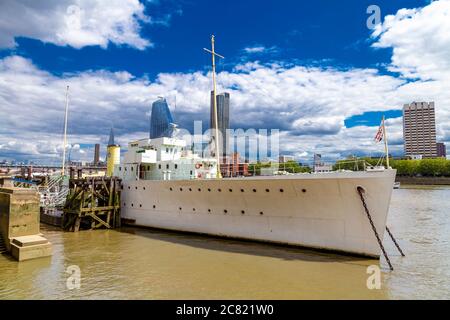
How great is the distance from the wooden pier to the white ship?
182 centimetres

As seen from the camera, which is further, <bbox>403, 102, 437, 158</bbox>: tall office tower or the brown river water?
<bbox>403, 102, 437, 158</bbox>: tall office tower

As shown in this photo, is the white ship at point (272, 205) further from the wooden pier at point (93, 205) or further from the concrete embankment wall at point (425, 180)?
the concrete embankment wall at point (425, 180)

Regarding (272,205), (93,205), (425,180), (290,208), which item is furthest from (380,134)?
(425,180)

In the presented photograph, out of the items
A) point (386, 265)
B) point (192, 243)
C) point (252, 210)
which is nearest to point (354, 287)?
point (386, 265)

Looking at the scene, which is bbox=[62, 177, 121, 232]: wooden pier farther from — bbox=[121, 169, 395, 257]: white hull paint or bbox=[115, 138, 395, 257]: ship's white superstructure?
bbox=[121, 169, 395, 257]: white hull paint

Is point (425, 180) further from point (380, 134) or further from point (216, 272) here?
point (216, 272)

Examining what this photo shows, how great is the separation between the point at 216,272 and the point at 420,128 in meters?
194

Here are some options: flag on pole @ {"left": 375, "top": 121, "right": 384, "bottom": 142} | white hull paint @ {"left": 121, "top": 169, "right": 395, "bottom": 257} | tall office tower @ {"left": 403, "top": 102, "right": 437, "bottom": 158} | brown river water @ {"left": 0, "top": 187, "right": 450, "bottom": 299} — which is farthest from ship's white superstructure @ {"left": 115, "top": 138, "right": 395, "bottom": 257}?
tall office tower @ {"left": 403, "top": 102, "right": 437, "bottom": 158}

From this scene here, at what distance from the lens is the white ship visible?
12.1 m

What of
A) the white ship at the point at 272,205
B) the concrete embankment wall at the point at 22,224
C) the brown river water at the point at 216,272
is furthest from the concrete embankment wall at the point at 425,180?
the concrete embankment wall at the point at 22,224

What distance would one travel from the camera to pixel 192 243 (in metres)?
15.5

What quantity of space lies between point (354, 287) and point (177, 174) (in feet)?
44.5
